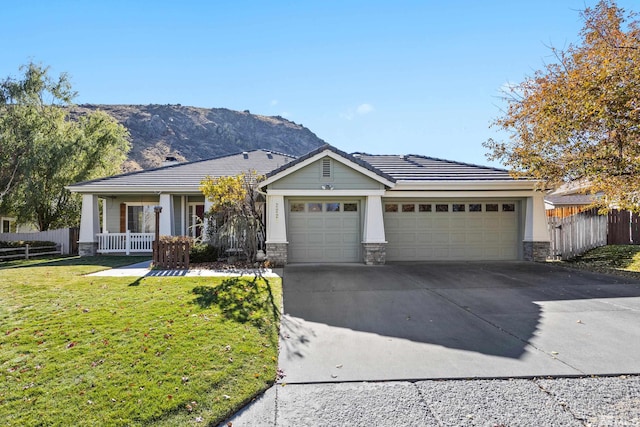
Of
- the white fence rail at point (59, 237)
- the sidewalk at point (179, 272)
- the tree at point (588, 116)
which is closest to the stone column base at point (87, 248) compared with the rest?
the white fence rail at point (59, 237)

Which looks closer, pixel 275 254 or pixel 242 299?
pixel 242 299

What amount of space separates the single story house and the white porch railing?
483 mm

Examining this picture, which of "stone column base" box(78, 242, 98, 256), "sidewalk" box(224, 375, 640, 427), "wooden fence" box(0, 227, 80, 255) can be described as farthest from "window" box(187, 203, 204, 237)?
"sidewalk" box(224, 375, 640, 427)

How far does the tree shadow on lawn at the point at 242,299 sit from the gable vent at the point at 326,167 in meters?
4.40

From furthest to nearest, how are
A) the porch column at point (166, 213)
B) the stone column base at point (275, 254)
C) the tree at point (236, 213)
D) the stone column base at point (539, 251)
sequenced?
the porch column at point (166, 213) < the stone column base at point (539, 251) < the tree at point (236, 213) < the stone column base at point (275, 254)

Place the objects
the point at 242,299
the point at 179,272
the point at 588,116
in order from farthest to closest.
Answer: the point at 179,272 < the point at 588,116 < the point at 242,299

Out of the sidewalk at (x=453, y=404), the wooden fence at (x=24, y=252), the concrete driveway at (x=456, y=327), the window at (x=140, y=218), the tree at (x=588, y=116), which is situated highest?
the tree at (x=588, y=116)

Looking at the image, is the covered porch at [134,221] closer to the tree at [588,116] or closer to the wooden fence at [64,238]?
the wooden fence at [64,238]

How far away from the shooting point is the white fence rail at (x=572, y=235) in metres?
12.8

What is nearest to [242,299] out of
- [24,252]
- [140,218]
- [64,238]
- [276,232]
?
[276,232]

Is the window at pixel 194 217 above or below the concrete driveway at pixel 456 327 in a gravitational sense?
above

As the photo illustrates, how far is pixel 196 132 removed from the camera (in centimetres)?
7050

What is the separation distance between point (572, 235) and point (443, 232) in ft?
15.9

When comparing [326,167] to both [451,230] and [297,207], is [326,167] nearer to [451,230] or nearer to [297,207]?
[297,207]
